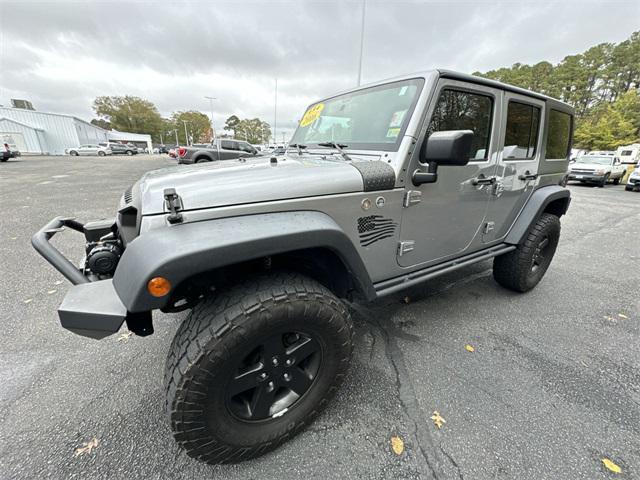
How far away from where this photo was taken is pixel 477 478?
143 centimetres

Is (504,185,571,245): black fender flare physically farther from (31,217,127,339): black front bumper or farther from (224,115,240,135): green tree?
(224,115,240,135): green tree

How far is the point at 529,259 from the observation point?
2.90 m

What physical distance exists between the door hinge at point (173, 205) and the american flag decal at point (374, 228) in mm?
924

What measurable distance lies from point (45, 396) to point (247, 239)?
75.4 inches

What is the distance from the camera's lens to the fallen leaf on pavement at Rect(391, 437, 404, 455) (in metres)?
1.56

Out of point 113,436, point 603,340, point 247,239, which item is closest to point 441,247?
point 247,239

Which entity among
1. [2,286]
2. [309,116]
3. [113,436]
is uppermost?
[309,116]

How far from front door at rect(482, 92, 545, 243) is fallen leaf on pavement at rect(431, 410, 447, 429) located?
153 centimetres

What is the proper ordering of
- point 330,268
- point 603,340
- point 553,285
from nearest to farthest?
1. point 330,268
2. point 603,340
3. point 553,285

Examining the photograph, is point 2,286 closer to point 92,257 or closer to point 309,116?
point 92,257

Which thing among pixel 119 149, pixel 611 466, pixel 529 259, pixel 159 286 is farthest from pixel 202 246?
pixel 119 149

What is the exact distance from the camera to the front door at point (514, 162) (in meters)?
2.36

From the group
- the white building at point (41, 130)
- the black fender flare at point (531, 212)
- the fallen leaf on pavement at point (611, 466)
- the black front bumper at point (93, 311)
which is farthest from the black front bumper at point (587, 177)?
the white building at point (41, 130)

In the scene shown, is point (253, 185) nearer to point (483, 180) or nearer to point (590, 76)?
point (483, 180)
